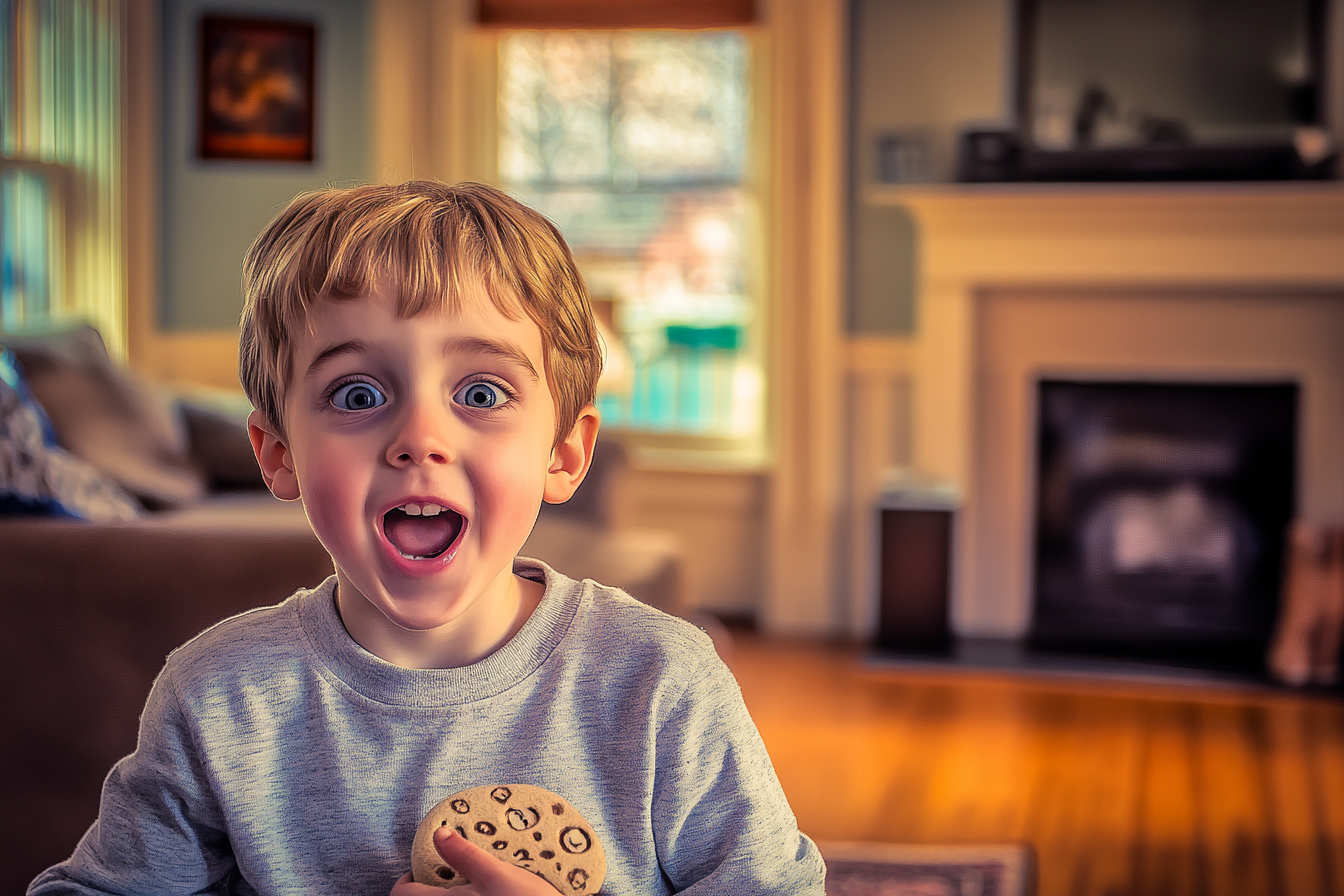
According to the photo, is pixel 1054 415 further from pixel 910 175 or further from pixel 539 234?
pixel 539 234

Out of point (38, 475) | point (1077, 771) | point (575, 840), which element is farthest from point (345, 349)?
point (1077, 771)

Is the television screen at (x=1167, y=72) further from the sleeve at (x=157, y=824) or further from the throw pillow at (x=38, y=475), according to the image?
the sleeve at (x=157, y=824)

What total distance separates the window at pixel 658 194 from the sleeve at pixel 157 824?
377 cm

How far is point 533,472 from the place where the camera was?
0.63 m

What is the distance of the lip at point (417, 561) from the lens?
0.60 m

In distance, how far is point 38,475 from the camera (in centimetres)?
203

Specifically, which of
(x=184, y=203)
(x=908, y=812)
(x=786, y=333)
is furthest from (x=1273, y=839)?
(x=184, y=203)

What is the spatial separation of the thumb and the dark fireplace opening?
3706 millimetres

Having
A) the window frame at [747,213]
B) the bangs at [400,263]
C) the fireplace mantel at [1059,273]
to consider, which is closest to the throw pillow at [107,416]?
the window frame at [747,213]

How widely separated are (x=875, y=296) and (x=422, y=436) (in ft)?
12.5

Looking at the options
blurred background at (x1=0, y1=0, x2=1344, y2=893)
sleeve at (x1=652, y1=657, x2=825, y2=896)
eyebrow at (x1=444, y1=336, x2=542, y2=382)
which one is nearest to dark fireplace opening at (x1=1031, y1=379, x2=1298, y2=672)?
blurred background at (x1=0, y1=0, x2=1344, y2=893)

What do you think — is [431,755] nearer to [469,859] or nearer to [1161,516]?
[469,859]

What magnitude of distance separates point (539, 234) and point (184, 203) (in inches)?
169

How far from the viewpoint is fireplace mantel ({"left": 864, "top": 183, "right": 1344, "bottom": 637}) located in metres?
3.85
